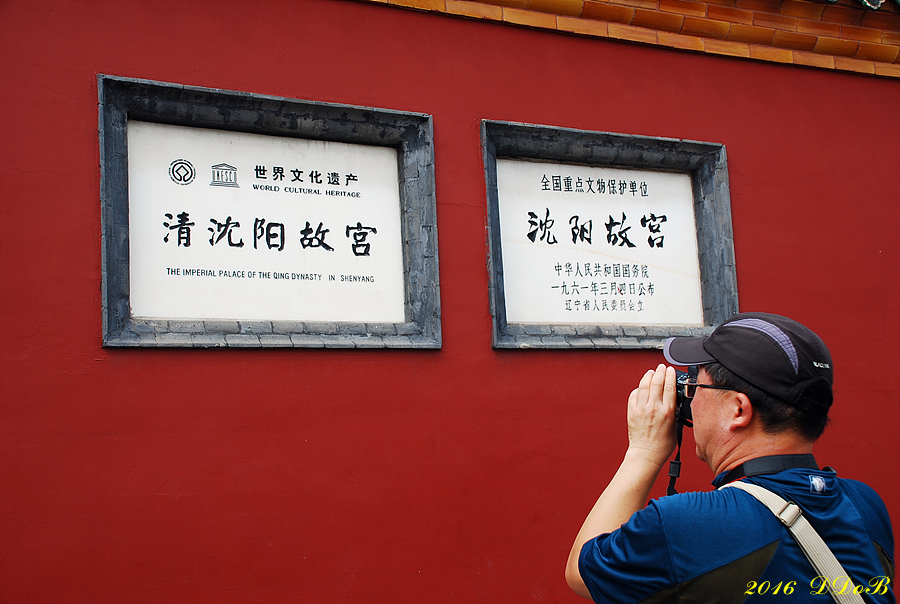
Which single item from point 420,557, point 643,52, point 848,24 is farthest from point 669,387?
point 848,24

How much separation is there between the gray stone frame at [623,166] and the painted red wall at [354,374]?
0.23 ft

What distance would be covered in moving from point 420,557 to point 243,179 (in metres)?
1.67

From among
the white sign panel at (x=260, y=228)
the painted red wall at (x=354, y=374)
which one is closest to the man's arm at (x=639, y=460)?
the painted red wall at (x=354, y=374)

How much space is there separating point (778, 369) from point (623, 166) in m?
2.42

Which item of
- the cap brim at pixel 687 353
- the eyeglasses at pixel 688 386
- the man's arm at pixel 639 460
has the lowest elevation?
the man's arm at pixel 639 460

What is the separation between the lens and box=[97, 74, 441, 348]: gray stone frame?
9.26ft

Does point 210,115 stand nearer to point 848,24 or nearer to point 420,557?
point 420,557

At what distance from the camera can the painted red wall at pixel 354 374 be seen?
8.79 feet

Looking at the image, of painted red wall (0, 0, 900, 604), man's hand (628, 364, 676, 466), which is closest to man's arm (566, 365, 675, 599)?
man's hand (628, 364, 676, 466)

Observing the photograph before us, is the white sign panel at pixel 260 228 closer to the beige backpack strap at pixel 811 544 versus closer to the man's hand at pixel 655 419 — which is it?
the man's hand at pixel 655 419

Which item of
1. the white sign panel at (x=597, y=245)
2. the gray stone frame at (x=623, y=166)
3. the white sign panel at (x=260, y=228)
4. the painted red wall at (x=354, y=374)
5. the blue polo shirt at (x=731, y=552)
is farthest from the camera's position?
the white sign panel at (x=597, y=245)

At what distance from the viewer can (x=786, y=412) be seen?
1.55 m

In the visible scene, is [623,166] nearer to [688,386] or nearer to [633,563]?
[688,386]

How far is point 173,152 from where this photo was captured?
3047 millimetres
